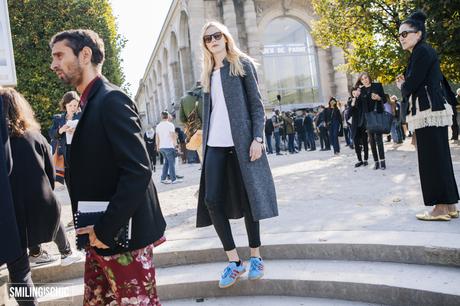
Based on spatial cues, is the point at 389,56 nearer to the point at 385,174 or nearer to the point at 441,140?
the point at 385,174

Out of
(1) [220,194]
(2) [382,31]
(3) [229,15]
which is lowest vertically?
(1) [220,194]

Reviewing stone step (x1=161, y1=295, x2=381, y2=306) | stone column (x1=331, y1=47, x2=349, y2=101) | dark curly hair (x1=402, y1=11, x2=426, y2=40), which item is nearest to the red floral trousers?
stone step (x1=161, y1=295, x2=381, y2=306)

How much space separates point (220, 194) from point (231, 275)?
26.7 inches

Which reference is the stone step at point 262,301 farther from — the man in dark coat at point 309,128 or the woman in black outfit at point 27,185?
the man in dark coat at point 309,128

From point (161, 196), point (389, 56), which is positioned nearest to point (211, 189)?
point (161, 196)

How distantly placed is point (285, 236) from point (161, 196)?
4625 millimetres

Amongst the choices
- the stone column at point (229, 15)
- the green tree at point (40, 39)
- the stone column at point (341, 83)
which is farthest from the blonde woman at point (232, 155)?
the stone column at point (341, 83)

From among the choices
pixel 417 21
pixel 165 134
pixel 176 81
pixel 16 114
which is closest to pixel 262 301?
pixel 16 114

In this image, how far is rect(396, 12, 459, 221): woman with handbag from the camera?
3.87 metres

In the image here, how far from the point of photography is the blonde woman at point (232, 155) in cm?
308

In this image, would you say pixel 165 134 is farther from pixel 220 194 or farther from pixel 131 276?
pixel 131 276

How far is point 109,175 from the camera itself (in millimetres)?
1925

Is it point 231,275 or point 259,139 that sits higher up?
point 259,139

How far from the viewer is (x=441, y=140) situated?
154 inches
